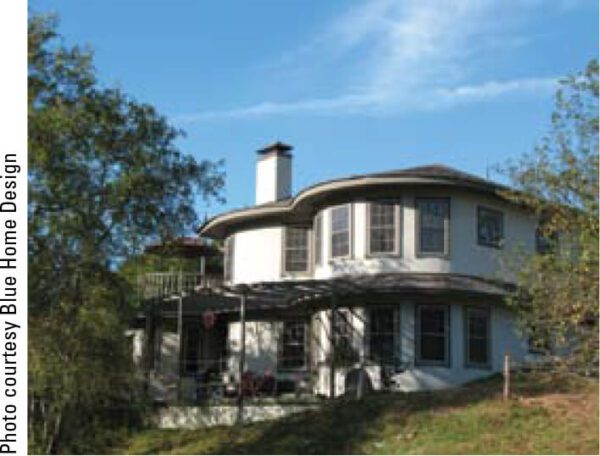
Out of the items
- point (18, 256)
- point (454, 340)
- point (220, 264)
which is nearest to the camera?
point (18, 256)

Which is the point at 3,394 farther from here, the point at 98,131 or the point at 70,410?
the point at 70,410

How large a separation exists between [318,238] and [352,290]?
352cm

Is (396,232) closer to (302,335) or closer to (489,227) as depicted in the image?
(489,227)

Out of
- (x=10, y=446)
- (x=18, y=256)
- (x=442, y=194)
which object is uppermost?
(x=442, y=194)

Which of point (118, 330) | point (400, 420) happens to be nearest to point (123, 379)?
point (118, 330)

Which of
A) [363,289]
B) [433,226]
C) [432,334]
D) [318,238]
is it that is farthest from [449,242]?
[318,238]

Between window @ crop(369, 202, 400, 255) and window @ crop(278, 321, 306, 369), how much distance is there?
377 centimetres

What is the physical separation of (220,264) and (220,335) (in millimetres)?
8295

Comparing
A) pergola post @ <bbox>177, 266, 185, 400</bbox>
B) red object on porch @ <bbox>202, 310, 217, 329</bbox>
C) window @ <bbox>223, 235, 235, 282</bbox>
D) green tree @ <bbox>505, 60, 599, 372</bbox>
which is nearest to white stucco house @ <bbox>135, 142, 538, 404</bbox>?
pergola post @ <bbox>177, 266, 185, 400</bbox>

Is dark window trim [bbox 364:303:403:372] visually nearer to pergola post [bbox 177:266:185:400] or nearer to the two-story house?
the two-story house

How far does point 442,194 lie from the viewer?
2641 centimetres

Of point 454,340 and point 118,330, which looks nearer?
point 118,330

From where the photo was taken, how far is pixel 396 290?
2522 centimetres

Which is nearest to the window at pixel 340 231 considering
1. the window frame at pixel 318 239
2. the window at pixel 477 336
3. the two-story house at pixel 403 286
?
the two-story house at pixel 403 286
